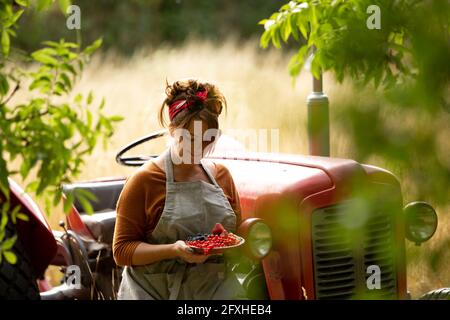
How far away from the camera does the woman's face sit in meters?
2.54

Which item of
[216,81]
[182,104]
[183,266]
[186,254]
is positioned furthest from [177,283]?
[216,81]

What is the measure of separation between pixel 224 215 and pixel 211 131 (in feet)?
0.98

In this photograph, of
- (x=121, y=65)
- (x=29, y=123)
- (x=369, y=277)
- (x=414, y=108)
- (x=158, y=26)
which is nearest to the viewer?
(x=414, y=108)

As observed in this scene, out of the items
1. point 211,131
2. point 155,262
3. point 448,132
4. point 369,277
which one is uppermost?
point 448,132

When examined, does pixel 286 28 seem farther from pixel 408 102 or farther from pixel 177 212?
pixel 408 102

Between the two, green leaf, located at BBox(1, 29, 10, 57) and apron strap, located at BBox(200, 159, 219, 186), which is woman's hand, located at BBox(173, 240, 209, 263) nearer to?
apron strap, located at BBox(200, 159, 219, 186)

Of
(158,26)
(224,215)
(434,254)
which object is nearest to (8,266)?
(224,215)

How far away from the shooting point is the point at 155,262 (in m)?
2.55

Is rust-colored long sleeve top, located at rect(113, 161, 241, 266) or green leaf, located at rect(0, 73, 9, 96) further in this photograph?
rust-colored long sleeve top, located at rect(113, 161, 241, 266)

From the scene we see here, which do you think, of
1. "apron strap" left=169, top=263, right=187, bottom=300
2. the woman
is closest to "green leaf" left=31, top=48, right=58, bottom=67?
the woman

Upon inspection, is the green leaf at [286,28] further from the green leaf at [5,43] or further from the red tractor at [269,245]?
the green leaf at [5,43]

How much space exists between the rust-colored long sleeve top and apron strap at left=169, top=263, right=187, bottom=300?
157 mm

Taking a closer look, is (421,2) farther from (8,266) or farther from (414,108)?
(8,266)

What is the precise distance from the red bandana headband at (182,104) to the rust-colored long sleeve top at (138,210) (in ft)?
0.65
